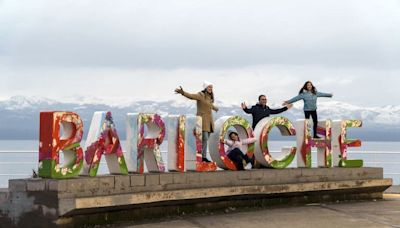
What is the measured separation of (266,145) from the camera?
713 inches

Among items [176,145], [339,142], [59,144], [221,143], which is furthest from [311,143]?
[59,144]

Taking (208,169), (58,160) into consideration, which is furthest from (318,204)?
(58,160)

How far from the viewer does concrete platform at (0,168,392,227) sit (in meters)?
13.7

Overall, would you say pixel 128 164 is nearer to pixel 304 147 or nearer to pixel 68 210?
pixel 68 210

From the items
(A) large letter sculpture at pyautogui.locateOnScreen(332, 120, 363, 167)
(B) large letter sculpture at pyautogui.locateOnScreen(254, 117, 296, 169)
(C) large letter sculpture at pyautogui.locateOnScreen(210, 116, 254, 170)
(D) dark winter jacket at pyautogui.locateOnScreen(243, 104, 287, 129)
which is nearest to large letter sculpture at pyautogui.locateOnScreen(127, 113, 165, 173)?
(C) large letter sculpture at pyautogui.locateOnScreen(210, 116, 254, 170)

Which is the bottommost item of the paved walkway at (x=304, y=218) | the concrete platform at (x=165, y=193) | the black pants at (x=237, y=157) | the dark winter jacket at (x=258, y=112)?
the paved walkway at (x=304, y=218)

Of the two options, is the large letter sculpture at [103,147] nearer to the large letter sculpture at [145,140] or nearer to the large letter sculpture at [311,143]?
the large letter sculpture at [145,140]

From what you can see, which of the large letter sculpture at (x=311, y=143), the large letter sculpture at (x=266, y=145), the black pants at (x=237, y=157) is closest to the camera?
the black pants at (x=237, y=157)

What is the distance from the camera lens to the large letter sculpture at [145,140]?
15469mm

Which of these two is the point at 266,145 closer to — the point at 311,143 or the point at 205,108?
the point at 311,143

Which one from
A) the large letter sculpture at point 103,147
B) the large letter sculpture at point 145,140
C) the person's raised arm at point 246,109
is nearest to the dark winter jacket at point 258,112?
the person's raised arm at point 246,109

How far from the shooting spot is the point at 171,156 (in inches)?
643

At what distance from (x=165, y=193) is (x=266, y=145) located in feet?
12.4

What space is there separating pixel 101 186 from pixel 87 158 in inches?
25.4
